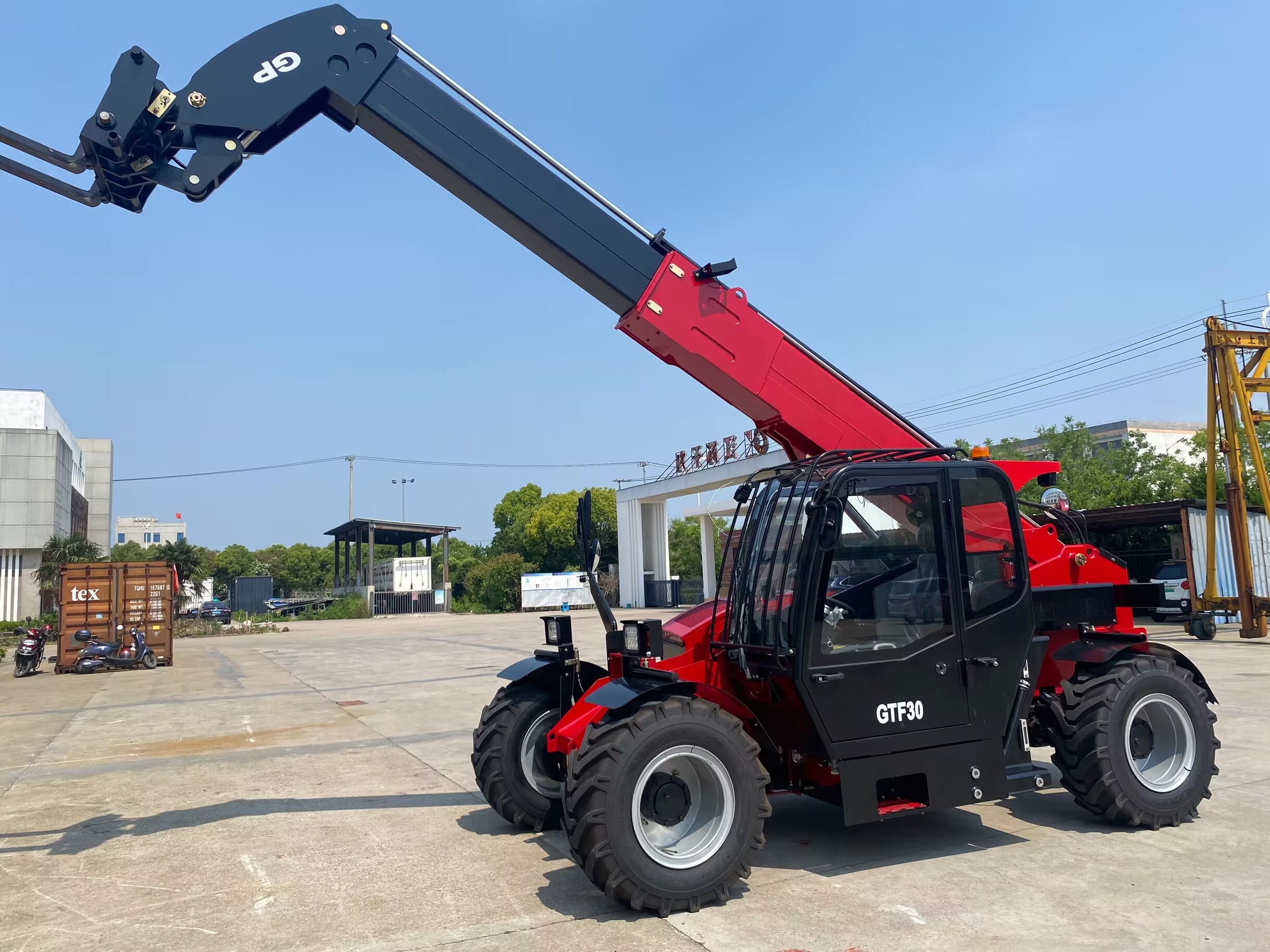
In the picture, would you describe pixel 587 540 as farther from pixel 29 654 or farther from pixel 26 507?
pixel 26 507

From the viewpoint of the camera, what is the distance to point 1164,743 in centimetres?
566

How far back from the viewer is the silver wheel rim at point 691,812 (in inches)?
168

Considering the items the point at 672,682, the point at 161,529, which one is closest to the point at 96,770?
the point at 672,682

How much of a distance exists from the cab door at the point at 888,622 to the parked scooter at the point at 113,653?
1948 centimetres

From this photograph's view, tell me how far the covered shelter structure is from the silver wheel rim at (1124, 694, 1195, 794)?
46.8 m

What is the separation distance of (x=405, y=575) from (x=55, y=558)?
770 inches

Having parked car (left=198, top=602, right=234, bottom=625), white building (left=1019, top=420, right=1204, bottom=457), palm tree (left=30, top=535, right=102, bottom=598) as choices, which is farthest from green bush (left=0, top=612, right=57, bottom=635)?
white building (left=1019, top=420, right=1204, bottom=457)

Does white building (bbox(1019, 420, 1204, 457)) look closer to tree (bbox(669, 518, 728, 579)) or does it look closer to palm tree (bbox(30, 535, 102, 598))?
tree (bbox(669, 518, 728, 579))

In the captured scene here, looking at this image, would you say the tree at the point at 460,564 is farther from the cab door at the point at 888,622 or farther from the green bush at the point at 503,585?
the cab door at the point at 888,622

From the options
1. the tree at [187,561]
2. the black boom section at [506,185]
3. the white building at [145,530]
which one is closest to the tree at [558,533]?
the tree at [187,561]

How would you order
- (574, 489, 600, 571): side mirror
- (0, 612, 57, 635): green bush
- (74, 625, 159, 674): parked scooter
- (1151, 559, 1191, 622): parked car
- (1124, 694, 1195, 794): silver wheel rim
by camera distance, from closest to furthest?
(574, 489, 600, 571): side mirror → (1124, 694, 1195, 794): silver wheel rim → (74, 625, 159, 674): parked scooter → (1151, 559, 1191, 622): parked car → (0, 612, 57, 635): green bush

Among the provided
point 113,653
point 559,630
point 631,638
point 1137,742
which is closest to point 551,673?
point 559,630

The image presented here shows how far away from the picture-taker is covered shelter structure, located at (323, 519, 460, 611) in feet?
166

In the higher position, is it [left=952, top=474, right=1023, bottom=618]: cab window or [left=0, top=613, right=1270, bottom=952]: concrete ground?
[left=952, top=474, right=1023, bottom=618]: cab window
